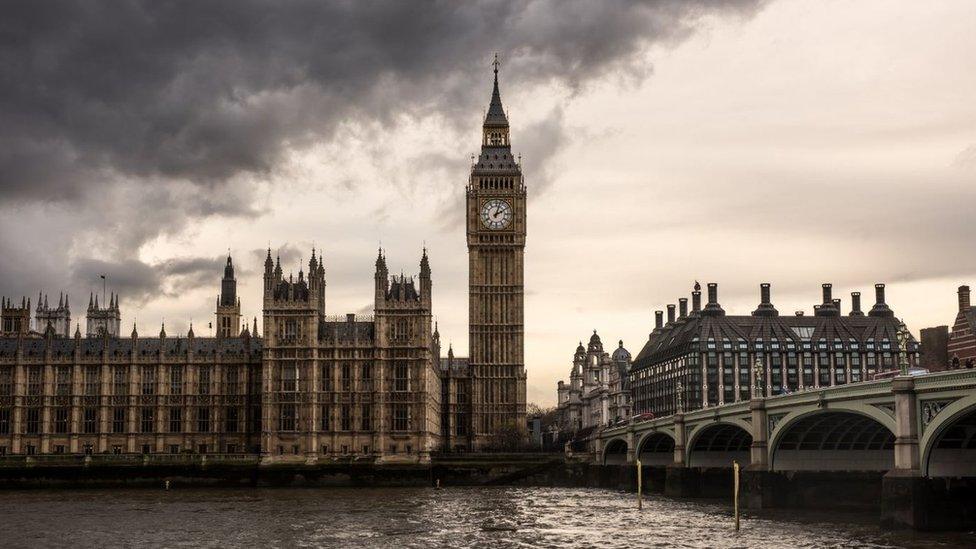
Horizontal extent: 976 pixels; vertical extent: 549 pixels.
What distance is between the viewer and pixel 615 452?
14350 centimetres

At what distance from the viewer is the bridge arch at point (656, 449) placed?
395ft

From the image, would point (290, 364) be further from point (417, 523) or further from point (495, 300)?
point (417, 523)

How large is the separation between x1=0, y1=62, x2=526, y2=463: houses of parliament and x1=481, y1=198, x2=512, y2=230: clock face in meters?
0.31

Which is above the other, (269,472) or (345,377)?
(345,377)

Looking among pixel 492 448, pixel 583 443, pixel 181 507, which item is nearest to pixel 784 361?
pixel 583 443

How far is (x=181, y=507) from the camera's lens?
9088cm

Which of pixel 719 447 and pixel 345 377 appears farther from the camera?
pixel 345 377

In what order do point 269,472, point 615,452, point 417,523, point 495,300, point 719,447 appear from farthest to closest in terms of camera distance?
point 495,300, point 615,452, point 269,472, point 719,447, point 417,523

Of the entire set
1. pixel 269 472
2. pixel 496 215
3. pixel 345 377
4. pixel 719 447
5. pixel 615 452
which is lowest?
pixel 269 472

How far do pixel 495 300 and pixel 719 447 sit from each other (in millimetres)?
57371

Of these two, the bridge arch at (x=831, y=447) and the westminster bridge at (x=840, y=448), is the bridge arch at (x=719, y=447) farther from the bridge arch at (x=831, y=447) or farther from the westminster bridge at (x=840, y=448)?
the bridge arch at (x=831, y=447)

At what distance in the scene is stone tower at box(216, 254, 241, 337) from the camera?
184 m

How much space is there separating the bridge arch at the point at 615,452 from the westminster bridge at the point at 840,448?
0.55m

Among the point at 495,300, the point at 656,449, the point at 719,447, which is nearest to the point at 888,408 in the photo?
the point at 719,447
